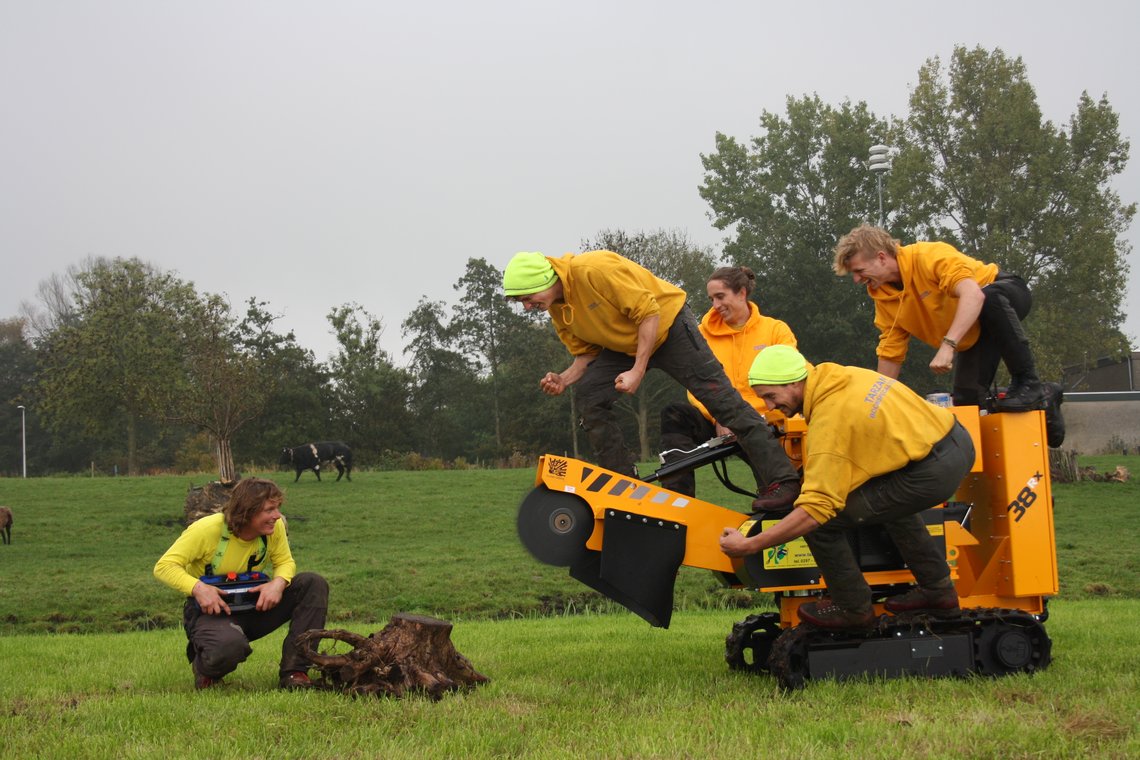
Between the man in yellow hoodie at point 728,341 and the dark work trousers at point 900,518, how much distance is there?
137 centimetres

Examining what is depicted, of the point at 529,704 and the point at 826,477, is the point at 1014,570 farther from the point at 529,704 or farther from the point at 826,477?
the point at 529,704

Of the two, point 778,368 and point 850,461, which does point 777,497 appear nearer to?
point 850,461

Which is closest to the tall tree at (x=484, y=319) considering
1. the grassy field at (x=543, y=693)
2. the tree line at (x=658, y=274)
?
the tree line at (x=658, y=274)

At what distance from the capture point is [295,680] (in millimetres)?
6477

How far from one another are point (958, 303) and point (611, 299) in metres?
2.08

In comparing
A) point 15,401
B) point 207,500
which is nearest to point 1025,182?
point 207,500

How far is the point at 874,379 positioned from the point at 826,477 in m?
0.62

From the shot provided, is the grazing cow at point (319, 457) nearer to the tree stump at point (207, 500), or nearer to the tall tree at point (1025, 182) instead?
the tree stump at point (207, 500)

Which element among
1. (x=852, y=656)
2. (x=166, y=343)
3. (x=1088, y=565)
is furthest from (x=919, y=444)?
(x=166, y=343)

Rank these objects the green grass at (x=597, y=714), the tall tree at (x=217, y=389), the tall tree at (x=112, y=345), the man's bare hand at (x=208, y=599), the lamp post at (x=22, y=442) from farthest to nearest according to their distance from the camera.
Result: 1. the lamp post at (x=22, y=442)
2. the tall tree at (x=112, y=345)
3. the tall tree at (x=217, y=389)
4. the man's bare hand at (x=208, y=599)
5. the green grass at (x=597, y=714)

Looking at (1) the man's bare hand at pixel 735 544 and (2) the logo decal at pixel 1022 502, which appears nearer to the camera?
(1) the man's bare hand at pixel 735 544

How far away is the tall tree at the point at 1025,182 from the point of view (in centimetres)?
4062

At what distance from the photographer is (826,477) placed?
579 cm

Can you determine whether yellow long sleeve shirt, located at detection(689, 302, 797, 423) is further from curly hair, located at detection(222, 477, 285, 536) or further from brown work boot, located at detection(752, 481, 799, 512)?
curly hair, located at detection(222, 477, 285, 536)
